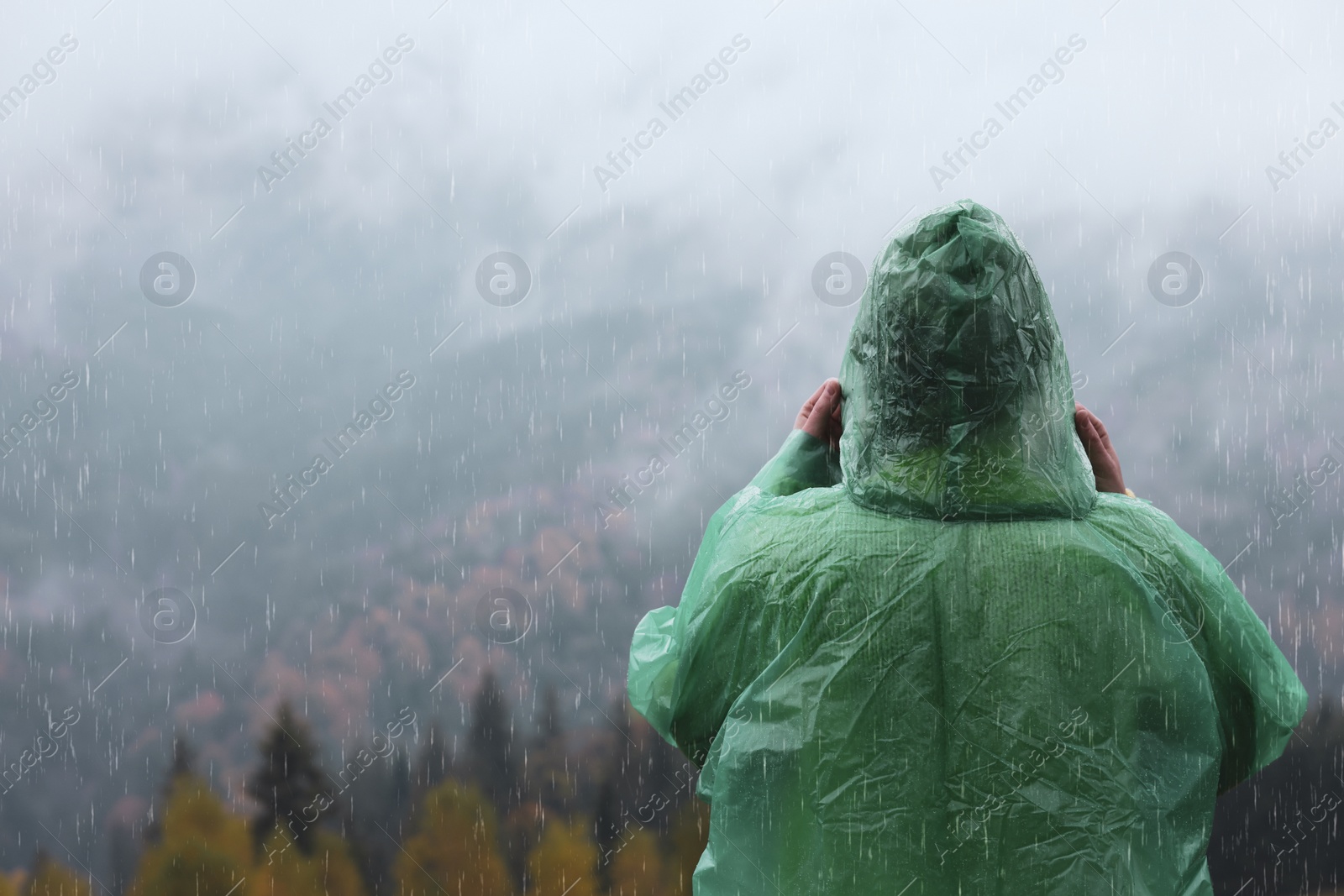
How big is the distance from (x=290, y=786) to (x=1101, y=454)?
8.41 feet

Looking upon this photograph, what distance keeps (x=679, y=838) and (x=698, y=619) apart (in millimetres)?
1856

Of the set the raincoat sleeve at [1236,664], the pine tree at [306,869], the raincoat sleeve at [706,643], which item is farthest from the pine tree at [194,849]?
the raincoat sleeve at [1236,664]

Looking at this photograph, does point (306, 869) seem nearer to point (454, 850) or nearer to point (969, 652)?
point (454, 850)

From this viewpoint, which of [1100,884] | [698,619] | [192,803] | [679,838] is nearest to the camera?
[1100,884]

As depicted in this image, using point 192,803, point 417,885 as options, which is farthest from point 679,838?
point 192,803

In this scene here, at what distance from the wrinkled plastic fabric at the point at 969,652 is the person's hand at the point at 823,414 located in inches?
5.9

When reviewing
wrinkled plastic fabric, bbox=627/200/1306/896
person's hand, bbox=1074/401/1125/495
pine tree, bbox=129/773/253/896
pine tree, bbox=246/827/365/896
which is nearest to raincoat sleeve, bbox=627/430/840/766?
wrinkled plastic fabric, bbox=627/200/1306/896

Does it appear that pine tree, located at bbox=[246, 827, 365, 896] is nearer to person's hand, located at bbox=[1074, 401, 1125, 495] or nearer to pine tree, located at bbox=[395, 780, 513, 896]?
pine tree, located at bbox=[395, 780, 513, 896]

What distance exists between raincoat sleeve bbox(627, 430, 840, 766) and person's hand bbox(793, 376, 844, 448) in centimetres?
9

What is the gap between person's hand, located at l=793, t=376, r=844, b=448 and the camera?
1.15 meters

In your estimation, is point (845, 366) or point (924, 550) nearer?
point (924, 550)

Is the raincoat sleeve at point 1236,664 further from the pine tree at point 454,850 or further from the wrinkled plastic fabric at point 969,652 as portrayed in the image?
the pine tree at point 454,850

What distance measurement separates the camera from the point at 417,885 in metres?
2.72

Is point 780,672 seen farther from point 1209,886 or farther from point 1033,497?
point 1209,886
